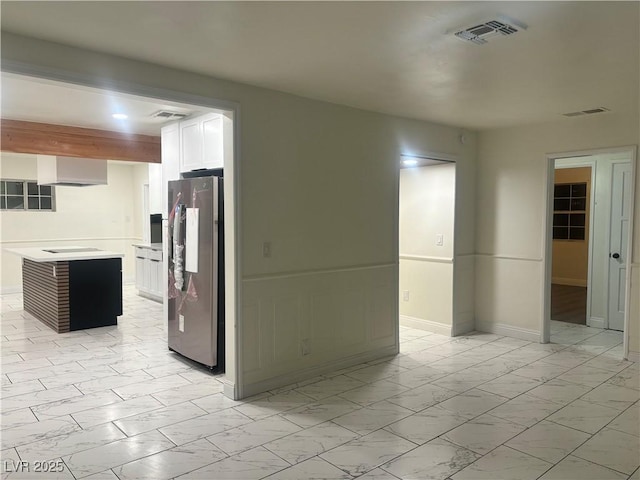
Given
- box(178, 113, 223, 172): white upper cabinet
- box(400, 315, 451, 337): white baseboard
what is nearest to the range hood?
box(178, 113, 223, 172): white upper cabinet

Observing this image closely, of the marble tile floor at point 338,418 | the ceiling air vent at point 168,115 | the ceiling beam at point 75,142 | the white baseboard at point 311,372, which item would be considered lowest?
the marble tile floor at point 338,418

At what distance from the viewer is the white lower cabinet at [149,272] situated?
7.59 m

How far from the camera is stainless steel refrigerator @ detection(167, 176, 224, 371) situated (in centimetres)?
412

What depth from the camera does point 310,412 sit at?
344 centimetres

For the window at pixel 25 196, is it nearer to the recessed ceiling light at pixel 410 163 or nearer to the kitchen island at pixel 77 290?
the kitchen island at pixel 77 290

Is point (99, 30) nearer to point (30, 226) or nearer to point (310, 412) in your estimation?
point (310, 412)

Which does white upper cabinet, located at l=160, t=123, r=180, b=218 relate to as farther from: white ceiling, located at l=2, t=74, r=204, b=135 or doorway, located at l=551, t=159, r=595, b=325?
doorway, located at l=551, t=159, r=595, b=325

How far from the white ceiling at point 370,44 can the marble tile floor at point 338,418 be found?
2450mm

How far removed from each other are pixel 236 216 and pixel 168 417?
61.0 inches

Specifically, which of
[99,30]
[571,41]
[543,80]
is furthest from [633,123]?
[99,30]

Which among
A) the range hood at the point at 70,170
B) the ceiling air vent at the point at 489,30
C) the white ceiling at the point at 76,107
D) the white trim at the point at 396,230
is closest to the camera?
the ceiling air vent at the point at 489,30

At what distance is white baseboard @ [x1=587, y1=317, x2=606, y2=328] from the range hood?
7.12 meters

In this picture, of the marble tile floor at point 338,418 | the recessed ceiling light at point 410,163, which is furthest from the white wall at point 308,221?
the recessed ceiling light at point 410,163

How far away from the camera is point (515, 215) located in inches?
217
